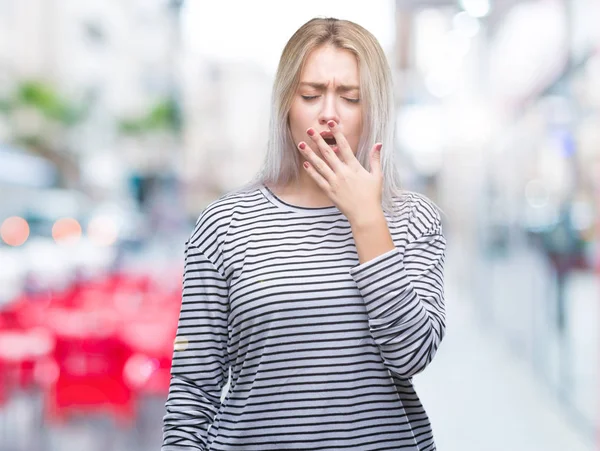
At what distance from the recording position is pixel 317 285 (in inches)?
60.6

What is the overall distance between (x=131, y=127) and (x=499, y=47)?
129 feet

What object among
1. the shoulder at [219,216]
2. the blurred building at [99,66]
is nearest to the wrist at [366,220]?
the shoulder at [219,216]

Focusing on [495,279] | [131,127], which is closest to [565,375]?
[495,279]

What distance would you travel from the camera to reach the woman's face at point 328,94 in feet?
5.20

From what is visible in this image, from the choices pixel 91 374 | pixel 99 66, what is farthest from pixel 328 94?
pixel 99 66

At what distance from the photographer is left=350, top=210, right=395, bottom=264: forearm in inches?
58.6

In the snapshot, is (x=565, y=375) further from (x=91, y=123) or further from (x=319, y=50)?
(x=91, y=123)

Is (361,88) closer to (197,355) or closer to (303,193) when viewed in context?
(303,193)

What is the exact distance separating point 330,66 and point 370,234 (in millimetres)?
321

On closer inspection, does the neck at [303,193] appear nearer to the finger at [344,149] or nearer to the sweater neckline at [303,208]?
the sweater neckline at [303,208]

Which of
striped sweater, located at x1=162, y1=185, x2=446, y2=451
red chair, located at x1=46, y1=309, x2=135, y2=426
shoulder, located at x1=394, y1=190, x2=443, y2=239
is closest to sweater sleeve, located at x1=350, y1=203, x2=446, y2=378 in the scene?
striped sweater, located at x1=162, y1=185, x2=446, y2=451

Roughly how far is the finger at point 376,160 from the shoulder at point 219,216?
9.8 inches

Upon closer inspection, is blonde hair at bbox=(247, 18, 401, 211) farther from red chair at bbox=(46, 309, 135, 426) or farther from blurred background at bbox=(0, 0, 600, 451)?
red chair at bbox=(46, 309, 135, 426)

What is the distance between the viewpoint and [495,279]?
11.7 m
